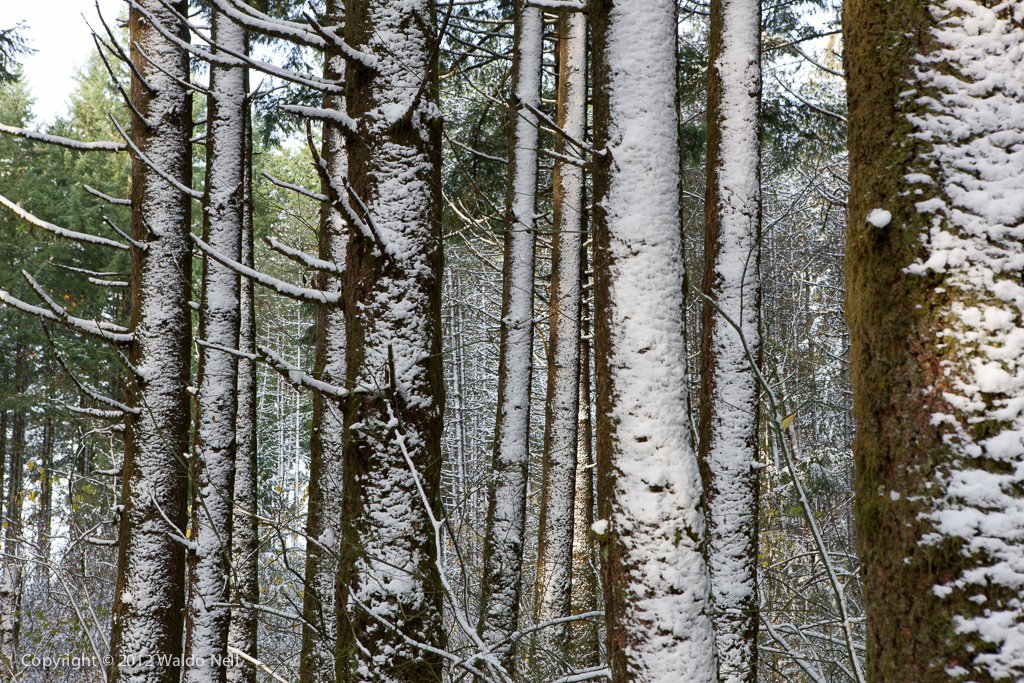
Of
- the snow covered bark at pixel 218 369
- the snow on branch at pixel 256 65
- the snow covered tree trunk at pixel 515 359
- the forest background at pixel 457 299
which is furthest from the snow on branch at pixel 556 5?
the forest background at pixel 457 299

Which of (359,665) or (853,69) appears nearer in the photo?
(853,69)

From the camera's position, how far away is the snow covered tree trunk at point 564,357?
296 inches

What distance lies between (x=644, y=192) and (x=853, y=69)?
3.75ft

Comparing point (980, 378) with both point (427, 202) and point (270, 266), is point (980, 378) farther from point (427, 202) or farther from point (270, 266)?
→ point (270, 266)

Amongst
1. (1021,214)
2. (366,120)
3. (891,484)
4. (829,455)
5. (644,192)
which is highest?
(366,120)

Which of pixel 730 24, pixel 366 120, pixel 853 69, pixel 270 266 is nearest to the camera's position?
pixel 853 69

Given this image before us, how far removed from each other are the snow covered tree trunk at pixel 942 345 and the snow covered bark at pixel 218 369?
4556 mm

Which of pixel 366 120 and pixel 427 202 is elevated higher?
pixel 366 120

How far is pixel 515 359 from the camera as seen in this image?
6781 mm

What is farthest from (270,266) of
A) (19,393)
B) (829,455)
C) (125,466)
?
(125,466)

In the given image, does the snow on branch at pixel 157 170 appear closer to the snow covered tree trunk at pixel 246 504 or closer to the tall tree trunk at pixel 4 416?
the snow covered tree trunk at pixel 246 504

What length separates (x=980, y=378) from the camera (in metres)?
1.43

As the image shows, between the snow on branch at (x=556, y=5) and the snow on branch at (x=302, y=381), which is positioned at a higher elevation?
the snow on branch at (x=556, y=5)

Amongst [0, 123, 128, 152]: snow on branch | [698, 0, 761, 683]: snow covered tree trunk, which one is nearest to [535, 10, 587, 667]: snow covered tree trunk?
[698, 0, 761, 683]: snow covered tree trunk
